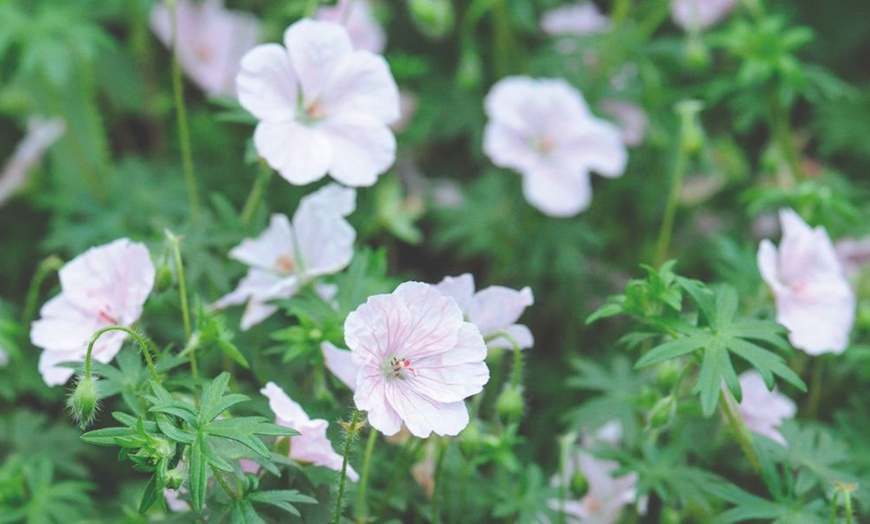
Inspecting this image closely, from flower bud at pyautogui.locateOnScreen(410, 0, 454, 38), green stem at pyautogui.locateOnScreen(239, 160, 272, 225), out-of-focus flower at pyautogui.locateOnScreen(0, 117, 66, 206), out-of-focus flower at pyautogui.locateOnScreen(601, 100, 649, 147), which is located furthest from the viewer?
out-of-focus flower at pyautogui.locateOnScreen(601, 100, 649, 147)

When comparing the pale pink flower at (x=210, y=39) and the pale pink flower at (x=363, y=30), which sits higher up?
the pale pink flower at (x=363, y=30)

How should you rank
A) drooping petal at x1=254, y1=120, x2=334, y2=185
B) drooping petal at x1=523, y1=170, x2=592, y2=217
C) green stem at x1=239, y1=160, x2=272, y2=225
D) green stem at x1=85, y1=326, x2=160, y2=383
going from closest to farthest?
green stem at x1=85, y1=326, x2=160, y2=383
drooping petal at x1=254, y1=120, x2=334, y2=185
green stem at x1=239, y1=160, x2=272, y2=225
drooping petal at x1=523, y1=170, x2=592, y2=217

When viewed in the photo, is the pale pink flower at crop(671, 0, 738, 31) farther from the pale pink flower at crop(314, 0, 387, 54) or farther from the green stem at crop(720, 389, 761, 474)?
the green stem at crop(720, 389, 761, 474)

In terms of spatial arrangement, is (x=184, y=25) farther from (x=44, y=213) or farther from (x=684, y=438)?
(x=684, y=438)

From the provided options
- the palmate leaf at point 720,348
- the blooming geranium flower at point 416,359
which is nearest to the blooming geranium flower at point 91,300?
the blooming geranium flower at point 416,359

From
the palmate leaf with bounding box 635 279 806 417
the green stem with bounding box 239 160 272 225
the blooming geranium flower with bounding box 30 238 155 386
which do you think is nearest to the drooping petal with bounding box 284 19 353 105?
the green stem with bounding box 239 160 272 225

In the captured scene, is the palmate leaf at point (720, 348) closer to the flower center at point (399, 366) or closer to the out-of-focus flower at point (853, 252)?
the flower center at point (399, 366)
